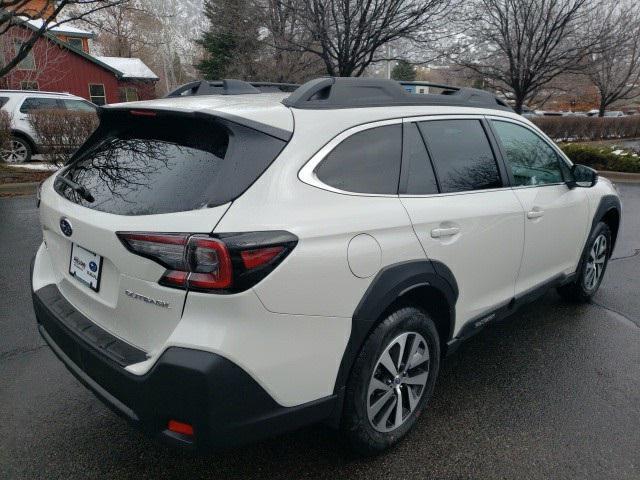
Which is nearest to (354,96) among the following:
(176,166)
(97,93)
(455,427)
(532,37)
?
(176,166)

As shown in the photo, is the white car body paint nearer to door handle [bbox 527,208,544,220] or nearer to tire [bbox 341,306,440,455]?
tire [bbox 341,306,440,455]

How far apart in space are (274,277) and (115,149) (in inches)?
45.6

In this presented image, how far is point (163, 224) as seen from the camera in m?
1.83

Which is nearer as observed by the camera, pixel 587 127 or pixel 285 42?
pixel 285 42

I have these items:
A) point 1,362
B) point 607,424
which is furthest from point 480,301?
point 1,362

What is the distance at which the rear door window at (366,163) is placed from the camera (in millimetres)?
2152

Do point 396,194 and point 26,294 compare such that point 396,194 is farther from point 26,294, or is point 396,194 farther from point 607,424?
point 26,294

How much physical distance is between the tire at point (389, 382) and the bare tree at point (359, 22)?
9.50 m

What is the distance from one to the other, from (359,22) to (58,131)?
6863 millimetres

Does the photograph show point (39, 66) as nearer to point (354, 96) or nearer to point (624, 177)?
point (624, 177)

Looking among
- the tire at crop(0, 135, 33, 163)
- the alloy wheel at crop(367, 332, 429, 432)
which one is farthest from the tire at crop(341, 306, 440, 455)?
the tire at crop(0, 135, 33, 163)

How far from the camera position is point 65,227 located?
2.26 m

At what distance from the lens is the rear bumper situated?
174 cm

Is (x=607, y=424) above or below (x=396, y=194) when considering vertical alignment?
below
